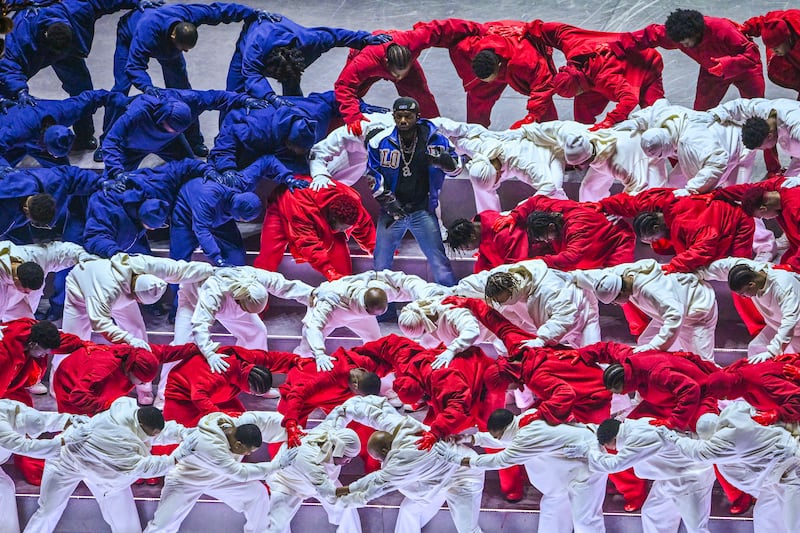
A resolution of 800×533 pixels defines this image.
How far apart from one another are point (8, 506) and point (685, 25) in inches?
201

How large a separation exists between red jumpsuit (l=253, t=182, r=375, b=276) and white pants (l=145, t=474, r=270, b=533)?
158cm

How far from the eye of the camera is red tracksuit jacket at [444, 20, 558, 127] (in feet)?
33.6

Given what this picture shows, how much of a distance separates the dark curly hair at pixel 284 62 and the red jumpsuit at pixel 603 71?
1.56 meters

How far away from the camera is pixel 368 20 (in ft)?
40.5

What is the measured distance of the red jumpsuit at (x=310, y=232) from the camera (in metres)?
9.68

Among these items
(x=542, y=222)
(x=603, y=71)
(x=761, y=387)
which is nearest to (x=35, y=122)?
(x=542, y=222)

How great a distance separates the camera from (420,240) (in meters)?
9.81

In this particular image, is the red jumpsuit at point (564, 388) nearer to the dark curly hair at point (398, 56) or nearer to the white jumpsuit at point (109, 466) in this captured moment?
the white jumpsuit at point (109, 466)

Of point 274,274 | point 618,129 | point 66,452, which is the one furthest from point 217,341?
point 618,129

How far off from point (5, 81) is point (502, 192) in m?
3.36

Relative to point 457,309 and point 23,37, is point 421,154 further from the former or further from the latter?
point 23,37

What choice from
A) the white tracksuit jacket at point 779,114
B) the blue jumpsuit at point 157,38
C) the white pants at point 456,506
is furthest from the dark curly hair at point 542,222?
the blue jumpsuit at point 157,38

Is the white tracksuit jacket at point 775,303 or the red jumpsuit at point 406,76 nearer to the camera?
the white tracksuit jacket at point 775,303

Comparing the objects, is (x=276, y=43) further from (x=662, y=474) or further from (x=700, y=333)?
(x=662, y=474)
